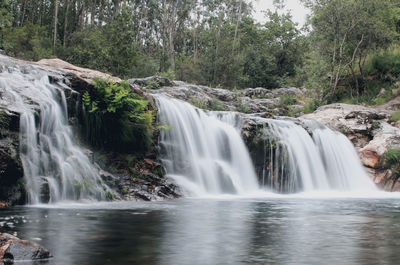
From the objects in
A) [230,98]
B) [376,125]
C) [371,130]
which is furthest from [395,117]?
[230,98]

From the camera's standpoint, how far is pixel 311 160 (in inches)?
702

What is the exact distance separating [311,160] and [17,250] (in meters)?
15.2

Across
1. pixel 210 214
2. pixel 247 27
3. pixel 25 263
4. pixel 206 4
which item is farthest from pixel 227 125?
pixel 206 4

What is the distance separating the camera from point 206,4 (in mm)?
56688

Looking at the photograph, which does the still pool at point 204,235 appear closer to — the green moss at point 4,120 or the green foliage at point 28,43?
the green moss at point 4,120

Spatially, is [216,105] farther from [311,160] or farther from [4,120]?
[4,120]

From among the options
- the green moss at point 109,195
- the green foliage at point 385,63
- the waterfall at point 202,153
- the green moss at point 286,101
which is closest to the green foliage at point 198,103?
the waterfall at point 202,153

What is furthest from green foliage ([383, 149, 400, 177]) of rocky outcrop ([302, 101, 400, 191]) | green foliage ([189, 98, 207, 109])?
green foliage ([189, 98, 207, 109])

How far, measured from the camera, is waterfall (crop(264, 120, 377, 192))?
55.2 feet

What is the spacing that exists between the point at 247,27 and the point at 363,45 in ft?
A: 84.1

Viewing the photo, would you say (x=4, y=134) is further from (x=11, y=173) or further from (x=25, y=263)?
(x=25, y=263)

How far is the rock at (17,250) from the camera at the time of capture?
3941 millimetres

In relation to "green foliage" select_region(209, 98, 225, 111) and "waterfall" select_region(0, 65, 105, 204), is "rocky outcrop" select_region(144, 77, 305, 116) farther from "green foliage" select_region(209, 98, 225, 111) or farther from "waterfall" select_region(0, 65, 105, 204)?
"waterfall" select_region(0, 65, 105, 204)

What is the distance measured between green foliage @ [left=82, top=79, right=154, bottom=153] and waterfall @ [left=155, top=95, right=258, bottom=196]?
106 cm
